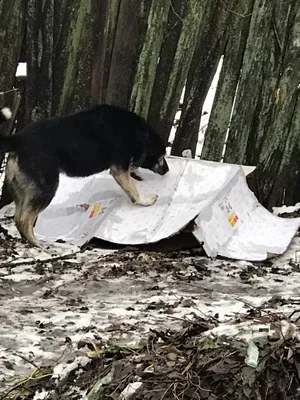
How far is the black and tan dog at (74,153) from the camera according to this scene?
5094mm

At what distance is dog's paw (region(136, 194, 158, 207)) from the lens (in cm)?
538

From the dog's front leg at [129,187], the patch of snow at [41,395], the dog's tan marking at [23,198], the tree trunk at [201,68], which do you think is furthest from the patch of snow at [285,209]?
the patch of snow at [41,395]

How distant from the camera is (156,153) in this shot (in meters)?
5.65

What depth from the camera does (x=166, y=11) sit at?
555cm

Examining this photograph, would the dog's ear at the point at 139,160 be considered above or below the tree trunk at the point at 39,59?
below

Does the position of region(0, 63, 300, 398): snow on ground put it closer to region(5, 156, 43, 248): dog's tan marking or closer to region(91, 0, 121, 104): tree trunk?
region(5, 156, 43, 248): dog's tan marking

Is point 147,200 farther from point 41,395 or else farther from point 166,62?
point 41,395

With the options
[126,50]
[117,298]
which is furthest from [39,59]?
[117,298]

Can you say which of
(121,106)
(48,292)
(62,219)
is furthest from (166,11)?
(48,292)

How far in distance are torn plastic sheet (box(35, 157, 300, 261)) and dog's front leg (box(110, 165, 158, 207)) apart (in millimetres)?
50

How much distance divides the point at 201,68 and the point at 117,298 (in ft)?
7.86

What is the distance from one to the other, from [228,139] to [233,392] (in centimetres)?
351

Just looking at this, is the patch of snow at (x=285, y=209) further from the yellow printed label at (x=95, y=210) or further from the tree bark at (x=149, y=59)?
the yellow printed label at (x=95, y=210)

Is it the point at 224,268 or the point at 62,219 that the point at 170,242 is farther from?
the point at 62,219
